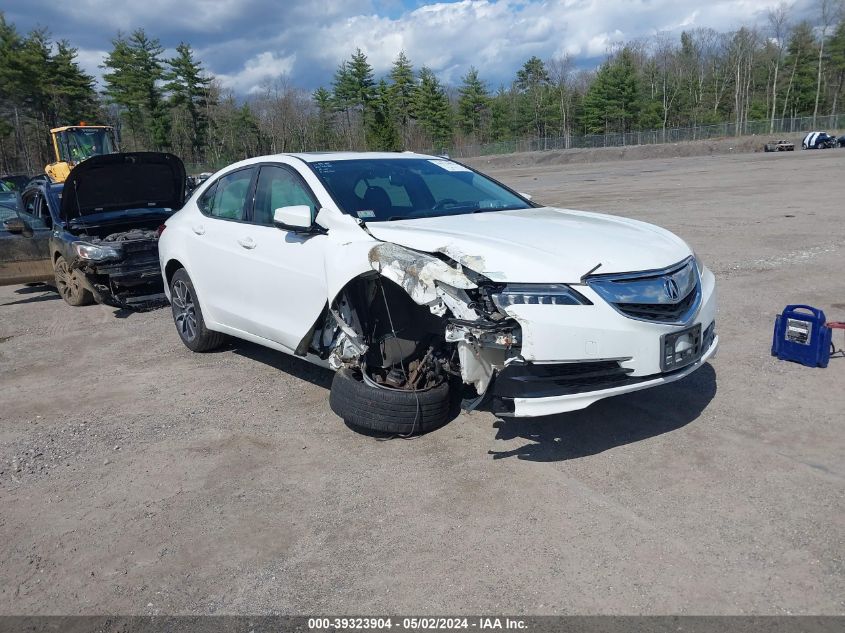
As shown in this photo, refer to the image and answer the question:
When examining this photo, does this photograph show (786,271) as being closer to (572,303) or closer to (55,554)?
(572,303)

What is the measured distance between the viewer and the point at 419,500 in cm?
371

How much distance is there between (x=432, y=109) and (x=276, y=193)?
8467 centimetres

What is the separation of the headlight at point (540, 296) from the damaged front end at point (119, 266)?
21.6 ft

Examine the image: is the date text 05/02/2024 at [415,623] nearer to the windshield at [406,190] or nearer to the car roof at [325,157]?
the windshield at [406,190]

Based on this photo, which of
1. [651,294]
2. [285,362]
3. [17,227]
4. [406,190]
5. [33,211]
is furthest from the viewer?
[33,211]

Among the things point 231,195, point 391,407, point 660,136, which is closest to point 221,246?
point 231,195

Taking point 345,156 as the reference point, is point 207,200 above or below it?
below

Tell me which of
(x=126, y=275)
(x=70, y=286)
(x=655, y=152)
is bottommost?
(x=655, y=152)

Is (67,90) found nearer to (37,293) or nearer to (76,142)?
(76,142)

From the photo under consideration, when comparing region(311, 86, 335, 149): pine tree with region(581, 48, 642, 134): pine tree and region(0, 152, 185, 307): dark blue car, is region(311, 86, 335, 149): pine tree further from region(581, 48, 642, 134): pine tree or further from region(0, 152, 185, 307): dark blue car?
region(0, 152, 185, 307): dark blue car

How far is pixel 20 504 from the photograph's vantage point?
3996 mm

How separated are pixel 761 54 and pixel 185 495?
4028 inches

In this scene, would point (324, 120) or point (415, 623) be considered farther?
point (324, 120)

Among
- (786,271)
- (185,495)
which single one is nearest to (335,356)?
(185,495)
